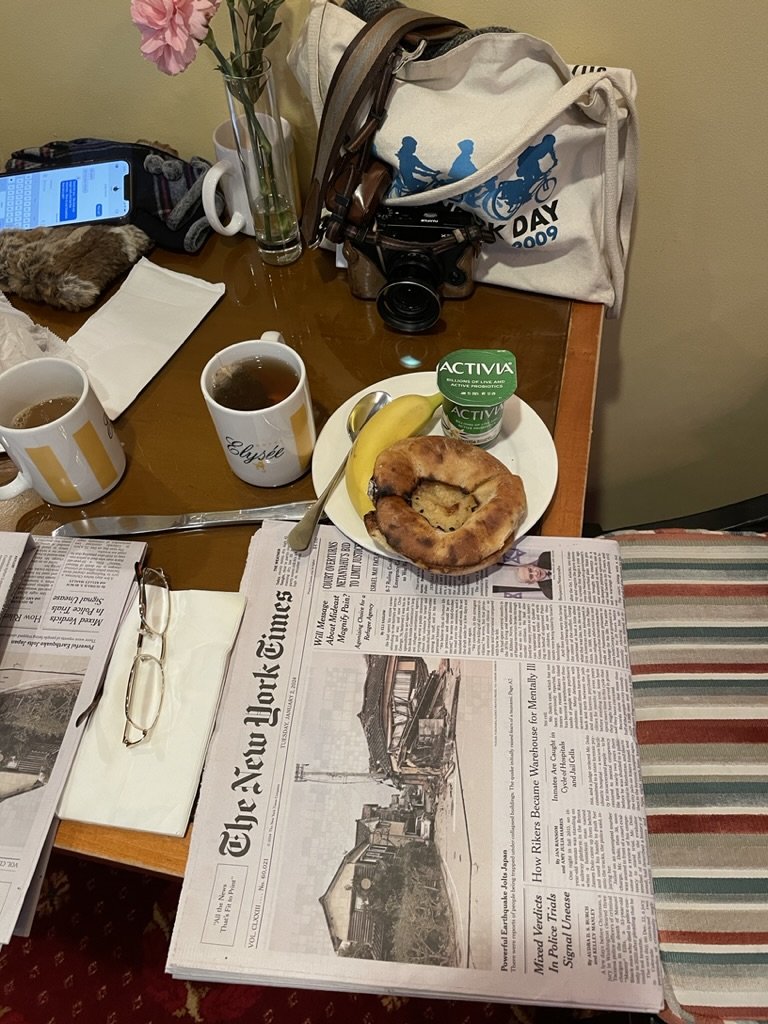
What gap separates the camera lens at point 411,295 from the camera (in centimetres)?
78

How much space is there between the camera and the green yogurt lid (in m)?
0.66

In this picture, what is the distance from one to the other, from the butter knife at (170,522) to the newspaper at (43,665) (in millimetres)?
14

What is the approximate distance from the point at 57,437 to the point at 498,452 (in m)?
0.42

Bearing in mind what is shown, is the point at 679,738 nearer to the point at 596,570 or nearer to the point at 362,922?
the point at 596,570

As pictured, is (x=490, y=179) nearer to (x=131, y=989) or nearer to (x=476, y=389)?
(x=476, y=389)

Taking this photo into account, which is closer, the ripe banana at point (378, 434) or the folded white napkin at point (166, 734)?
the folded white napkin at point (166, 734)

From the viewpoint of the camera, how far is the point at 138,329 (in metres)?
0.86

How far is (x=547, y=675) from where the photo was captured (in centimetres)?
61

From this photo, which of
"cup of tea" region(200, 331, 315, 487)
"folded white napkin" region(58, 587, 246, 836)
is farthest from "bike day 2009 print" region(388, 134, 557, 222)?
"folded white napkin" region(58, 587, 246, 836)

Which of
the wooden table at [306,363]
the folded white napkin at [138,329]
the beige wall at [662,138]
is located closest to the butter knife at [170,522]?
the wooden table at [306,363]

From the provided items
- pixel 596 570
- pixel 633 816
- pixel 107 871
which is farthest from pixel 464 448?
pixel 107 871

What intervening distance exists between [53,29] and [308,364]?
551 mm

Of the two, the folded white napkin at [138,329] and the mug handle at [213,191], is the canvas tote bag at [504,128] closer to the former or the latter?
the mug handle at [213,191]

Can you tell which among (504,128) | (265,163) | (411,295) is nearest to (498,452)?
(411,295)
